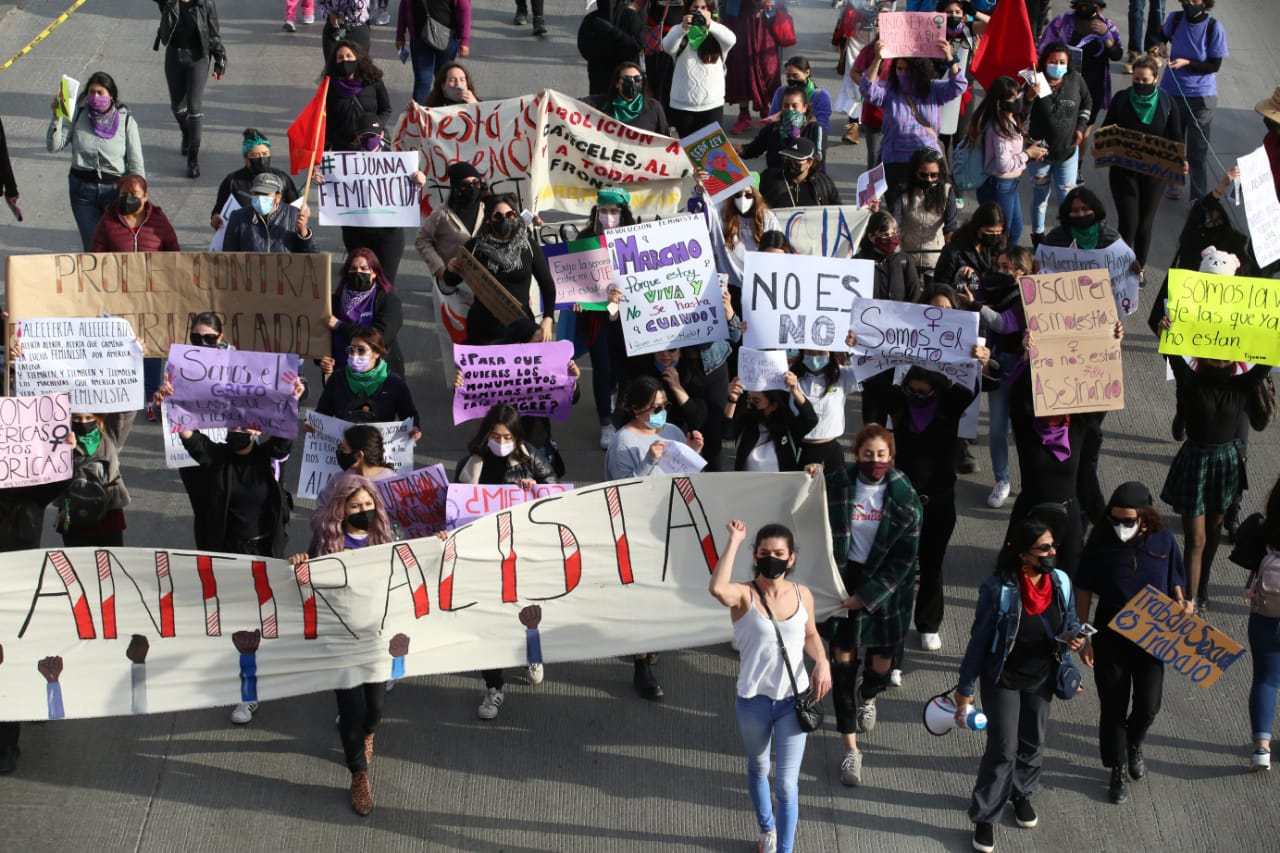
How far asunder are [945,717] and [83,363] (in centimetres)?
446

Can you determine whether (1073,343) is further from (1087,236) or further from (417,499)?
(417,499)

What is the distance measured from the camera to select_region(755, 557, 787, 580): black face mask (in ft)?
23.7

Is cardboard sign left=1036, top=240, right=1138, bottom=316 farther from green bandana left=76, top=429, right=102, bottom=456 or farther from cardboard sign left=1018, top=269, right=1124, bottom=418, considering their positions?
green bandana left=76, top=429, right=102, bottom=456

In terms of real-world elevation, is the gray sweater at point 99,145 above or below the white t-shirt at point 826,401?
above

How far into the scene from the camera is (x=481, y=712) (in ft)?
28.0

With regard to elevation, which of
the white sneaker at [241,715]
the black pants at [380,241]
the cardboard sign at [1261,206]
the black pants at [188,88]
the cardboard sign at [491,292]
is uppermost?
the black pants at [188,88]

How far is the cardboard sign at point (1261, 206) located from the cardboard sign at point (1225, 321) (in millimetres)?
1368

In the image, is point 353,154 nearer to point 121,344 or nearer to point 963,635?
point 121,344

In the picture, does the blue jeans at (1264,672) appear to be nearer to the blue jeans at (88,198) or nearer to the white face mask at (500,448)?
the white face mask at (500,448)

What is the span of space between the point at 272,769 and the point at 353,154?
4.17m

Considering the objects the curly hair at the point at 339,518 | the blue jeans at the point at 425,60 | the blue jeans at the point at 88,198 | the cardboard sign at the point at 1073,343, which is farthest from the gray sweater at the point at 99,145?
the cardboard sign at the point at 1073,343

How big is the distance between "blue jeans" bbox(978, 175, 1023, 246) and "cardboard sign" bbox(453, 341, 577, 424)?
409cm

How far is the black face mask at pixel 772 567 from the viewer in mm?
7219

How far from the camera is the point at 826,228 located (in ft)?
35.1
